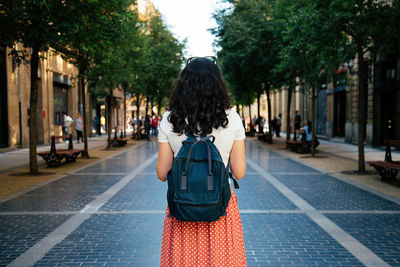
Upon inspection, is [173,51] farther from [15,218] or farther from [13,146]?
[15,218]

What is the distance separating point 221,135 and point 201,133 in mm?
122

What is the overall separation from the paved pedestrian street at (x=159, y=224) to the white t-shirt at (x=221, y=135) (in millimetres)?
2399

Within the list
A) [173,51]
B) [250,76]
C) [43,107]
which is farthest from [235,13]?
[43,107]

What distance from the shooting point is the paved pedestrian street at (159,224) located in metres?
4.48

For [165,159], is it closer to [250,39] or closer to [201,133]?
[201,133]

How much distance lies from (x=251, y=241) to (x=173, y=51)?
26991 mm

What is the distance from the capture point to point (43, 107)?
23.1m

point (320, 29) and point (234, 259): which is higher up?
point (320, 29)

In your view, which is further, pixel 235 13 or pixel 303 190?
pixel 235 13

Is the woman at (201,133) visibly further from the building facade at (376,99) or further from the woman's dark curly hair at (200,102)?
the building facade at (376,99)

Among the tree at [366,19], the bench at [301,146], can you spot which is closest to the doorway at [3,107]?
the bench at [301,146]

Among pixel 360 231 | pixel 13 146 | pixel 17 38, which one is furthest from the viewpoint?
pixel 13 146

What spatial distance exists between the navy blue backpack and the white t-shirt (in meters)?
0.11

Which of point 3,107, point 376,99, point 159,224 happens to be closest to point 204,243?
point 159,224
